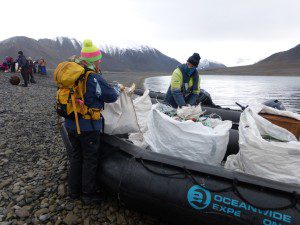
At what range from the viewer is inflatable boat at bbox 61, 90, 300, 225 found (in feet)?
9.48

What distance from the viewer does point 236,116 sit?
24.6ft

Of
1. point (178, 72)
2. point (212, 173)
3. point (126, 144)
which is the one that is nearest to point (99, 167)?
point (126, 144)

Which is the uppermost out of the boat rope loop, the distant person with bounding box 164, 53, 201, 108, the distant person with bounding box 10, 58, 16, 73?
the distant person with bounding box 164, 53, 201, 108

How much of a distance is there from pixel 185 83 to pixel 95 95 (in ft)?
9.01

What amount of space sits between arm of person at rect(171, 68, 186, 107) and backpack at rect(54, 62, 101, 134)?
2.46m

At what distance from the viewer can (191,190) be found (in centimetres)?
315

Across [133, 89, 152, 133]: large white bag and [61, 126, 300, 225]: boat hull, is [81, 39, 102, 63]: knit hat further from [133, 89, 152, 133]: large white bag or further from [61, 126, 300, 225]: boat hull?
[133, 89, 152, 133]: large white bag

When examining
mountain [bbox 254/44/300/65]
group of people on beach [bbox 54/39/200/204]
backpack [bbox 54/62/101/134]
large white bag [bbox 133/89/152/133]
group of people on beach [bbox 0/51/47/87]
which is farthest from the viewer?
mountain [bbox 254/44/300/65]

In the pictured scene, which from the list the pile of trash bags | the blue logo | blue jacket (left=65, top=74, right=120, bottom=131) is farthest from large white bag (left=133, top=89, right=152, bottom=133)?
the blue logo

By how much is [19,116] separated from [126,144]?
223 inches

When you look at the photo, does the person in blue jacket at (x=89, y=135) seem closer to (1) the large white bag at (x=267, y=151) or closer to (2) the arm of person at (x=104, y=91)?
(2) the arm of person at (x=104, y=91)

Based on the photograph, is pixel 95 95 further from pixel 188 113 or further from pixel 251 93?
pixel 251 93

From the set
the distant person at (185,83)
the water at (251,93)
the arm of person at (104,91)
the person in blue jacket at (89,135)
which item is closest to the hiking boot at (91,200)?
the person in blue jacket at (89,135)

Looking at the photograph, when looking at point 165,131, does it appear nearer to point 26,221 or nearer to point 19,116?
point 26,221
